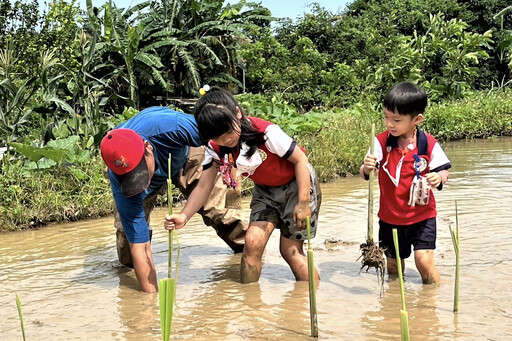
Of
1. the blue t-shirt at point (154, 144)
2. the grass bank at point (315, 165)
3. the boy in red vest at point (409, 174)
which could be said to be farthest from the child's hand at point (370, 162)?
the grass bank at point (315, 165)

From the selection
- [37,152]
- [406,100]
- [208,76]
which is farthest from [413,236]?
[208,76]

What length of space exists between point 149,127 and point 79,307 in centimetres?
114

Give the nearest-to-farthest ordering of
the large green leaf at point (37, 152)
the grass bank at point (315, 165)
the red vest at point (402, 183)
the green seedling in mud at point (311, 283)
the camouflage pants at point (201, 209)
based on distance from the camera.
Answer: the green seedling in mud at point (311, 283)
the red vest at point (402, 183)
the camouflage pants at point (201, 209)
the grass bank at point (315, 165)
the large green leaf at point (37, 152)

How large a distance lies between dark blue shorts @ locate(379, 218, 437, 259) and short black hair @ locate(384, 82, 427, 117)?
67cm

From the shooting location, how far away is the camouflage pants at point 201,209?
4.41 metres

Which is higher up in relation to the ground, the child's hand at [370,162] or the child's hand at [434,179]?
the child's hand at [370,162]

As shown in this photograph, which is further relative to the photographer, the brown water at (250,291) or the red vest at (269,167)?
the red vest at (269,167)

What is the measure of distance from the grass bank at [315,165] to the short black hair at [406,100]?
407cm

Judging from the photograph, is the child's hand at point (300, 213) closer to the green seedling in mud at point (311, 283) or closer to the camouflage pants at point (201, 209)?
the green seedling in mud at point (311, 283)

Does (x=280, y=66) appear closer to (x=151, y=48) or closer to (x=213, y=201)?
(x=151, y=48)

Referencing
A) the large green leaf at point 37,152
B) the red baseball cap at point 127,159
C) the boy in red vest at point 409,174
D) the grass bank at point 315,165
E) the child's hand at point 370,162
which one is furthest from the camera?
the large green leaf at point 37,152

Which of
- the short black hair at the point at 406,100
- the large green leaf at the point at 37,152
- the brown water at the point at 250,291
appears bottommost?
the brown water at the point at 250,291

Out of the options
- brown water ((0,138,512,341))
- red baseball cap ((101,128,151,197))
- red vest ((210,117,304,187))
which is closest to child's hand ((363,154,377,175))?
red vest ((210,117,304,187))

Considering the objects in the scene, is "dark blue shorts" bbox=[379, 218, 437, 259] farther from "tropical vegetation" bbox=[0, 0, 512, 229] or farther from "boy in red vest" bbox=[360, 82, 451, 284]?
"tropical vegetation" bbox=[0, 0, 512, 229]
